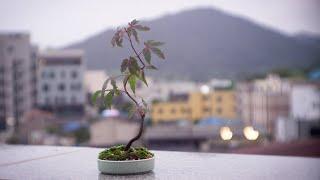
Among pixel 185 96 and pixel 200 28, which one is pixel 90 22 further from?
pixel 185 96

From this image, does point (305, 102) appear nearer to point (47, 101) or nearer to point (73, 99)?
point (73, 99)

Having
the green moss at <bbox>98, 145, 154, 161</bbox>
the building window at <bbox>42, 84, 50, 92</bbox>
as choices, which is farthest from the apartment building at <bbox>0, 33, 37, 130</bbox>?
the green moss at <bbox>98, 145, 154, 161</bbox>

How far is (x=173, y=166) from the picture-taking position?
143 cm

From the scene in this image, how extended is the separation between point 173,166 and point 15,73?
20.8 m

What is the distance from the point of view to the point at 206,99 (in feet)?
81.0

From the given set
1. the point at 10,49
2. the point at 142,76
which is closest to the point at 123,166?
the point at 142,76

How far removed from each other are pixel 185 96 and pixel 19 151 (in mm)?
23121

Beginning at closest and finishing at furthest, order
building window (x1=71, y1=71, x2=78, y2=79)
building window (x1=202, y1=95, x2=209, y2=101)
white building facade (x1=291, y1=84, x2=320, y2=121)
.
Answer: white building facade (x1=291, y1=84, x2=320, y2=121) < building window (x1=71, y1=71, x2=78, y2=79) < building window (x1=202, y1=95, x2=209, y2=101)

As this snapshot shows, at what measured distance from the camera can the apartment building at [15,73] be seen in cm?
2047

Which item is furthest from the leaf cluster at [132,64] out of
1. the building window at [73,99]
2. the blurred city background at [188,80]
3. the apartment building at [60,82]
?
the building window at [73,99]

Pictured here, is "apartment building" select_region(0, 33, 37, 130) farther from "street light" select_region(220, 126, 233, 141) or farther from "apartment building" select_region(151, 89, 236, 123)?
"street light" select_region(220, 126, 233, 141)

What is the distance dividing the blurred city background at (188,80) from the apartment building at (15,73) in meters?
0.05

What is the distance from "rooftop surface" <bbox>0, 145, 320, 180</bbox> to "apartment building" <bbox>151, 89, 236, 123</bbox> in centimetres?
2204

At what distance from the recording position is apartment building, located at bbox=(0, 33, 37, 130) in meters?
20.5
